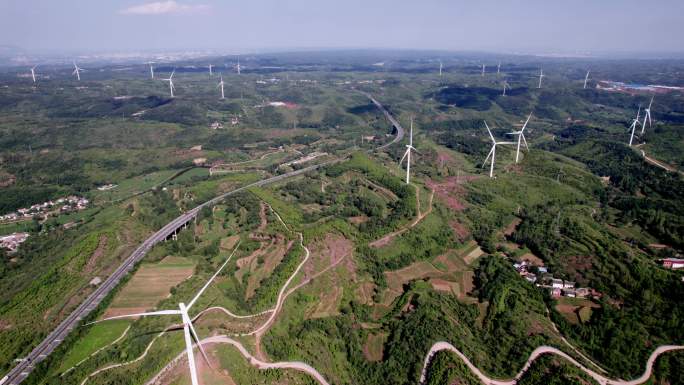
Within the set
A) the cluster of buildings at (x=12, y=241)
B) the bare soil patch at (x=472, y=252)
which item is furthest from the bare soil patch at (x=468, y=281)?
the cluster of buildings at (x=12, y=241)

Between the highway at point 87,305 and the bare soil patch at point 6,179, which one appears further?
the bare soil patch at point 6,179

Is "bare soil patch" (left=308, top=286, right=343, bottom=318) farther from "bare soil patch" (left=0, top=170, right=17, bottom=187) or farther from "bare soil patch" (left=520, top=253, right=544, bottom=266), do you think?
"bare soil patch" (left=0, top=170, right=17, bottom=187)

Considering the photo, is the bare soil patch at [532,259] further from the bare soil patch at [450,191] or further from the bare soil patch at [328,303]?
the bare soil patch at [328,303]

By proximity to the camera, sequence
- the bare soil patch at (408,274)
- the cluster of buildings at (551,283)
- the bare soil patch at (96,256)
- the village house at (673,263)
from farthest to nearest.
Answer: the village house at (673,263), the bare soil patch at (408,274), the bare soil patch at (96,256), the cluster of buildings at (551,283)

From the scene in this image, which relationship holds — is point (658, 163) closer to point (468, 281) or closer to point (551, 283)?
point (551, 283)

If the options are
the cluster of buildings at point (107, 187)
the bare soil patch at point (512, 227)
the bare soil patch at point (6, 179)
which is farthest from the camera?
the cluster of buildings at point (107, 187)

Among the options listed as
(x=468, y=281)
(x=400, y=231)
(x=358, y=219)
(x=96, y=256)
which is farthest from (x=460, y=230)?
(x=96, y=256)

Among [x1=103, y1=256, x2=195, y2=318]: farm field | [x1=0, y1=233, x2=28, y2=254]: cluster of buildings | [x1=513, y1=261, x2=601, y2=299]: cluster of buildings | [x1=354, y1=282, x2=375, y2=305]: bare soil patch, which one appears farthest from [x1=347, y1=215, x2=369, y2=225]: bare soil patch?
[x1=0, y1=233, x2=28, y2=254]: cluster of buildings
